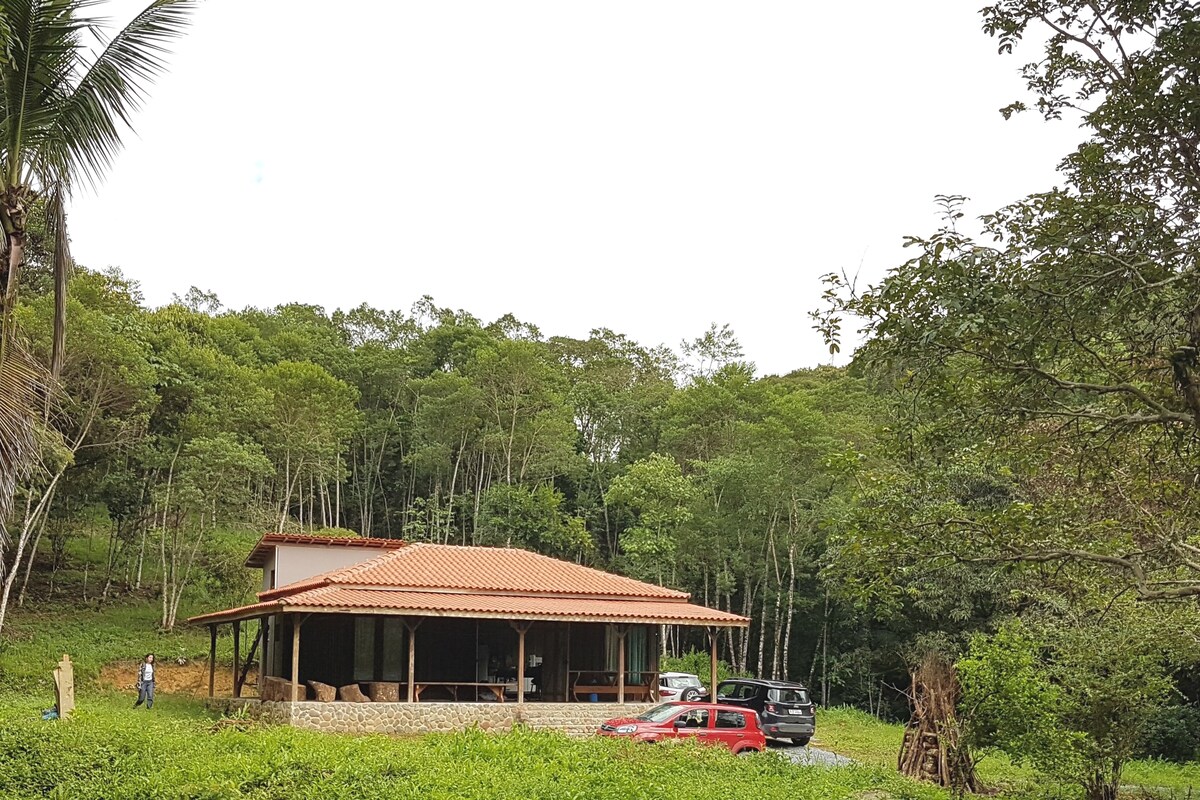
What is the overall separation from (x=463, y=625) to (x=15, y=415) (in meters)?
16.2

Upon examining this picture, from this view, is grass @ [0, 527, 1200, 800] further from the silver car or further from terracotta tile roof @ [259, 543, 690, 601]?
the silver car

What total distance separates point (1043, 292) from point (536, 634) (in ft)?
58.3

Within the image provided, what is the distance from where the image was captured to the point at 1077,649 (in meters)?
15.2

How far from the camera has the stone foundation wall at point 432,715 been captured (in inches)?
719

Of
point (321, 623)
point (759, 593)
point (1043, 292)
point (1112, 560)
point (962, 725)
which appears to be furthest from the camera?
point (759, 593)

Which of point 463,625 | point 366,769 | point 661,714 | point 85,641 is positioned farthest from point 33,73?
point 85,641

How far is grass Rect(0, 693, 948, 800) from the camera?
10.0m

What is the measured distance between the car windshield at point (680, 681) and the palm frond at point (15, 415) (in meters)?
21.0

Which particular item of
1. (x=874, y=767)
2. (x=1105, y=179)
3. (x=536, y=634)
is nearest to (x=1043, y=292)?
(x=1105, y=179)

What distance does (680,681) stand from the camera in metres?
26.6

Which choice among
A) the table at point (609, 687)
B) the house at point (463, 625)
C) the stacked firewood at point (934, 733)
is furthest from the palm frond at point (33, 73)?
the table at point (609, 687)

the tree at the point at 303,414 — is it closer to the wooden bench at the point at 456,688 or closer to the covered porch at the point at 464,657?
the covered porch at the point at 464,657

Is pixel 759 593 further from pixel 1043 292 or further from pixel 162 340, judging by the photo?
pixel 1043 292

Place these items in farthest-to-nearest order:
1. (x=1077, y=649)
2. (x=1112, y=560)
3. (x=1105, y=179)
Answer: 1. (x=1077, y=649)
2. (x=1112, y=560)
3. (x=1105, y=179)
